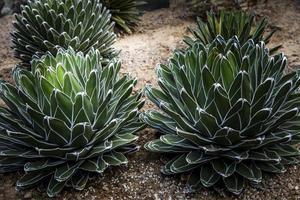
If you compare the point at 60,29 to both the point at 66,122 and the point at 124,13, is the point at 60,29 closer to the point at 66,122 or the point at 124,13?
the point at 66,122

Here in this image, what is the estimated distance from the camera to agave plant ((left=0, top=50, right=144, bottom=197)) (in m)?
2.75

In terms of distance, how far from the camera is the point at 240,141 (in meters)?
2.69

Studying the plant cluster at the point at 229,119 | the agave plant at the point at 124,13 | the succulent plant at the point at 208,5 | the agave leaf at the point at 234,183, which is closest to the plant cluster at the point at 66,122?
the plant cluster at the point at 229,119

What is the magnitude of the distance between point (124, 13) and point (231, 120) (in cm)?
373

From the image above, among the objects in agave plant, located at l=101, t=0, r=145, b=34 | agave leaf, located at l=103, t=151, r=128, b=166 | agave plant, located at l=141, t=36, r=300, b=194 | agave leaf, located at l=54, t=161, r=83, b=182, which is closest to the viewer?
agave plant, located at l=141, t=36, r=300, b=194

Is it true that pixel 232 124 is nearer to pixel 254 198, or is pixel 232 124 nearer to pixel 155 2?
pixel 254 198

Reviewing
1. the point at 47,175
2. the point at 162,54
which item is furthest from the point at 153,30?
the point at 47,175

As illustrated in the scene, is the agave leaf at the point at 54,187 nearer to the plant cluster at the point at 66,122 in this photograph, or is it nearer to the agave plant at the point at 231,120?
the plant cluster at the point at 66,122

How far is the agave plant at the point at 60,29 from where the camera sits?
422cm

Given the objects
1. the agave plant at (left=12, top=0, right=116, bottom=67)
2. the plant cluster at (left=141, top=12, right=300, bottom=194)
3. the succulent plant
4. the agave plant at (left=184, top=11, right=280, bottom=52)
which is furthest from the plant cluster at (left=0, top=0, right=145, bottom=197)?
the succulent plant

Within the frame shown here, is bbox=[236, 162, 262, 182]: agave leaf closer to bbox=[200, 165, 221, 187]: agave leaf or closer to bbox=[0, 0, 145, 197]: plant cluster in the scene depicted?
bbox=[200, 165, 221, 187]: agave leaf

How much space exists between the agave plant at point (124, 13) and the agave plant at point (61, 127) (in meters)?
2.87

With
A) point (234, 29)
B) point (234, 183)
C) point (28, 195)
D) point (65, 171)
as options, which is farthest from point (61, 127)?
point (234, 29)

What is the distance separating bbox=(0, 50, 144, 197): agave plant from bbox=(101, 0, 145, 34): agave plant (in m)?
2.87
